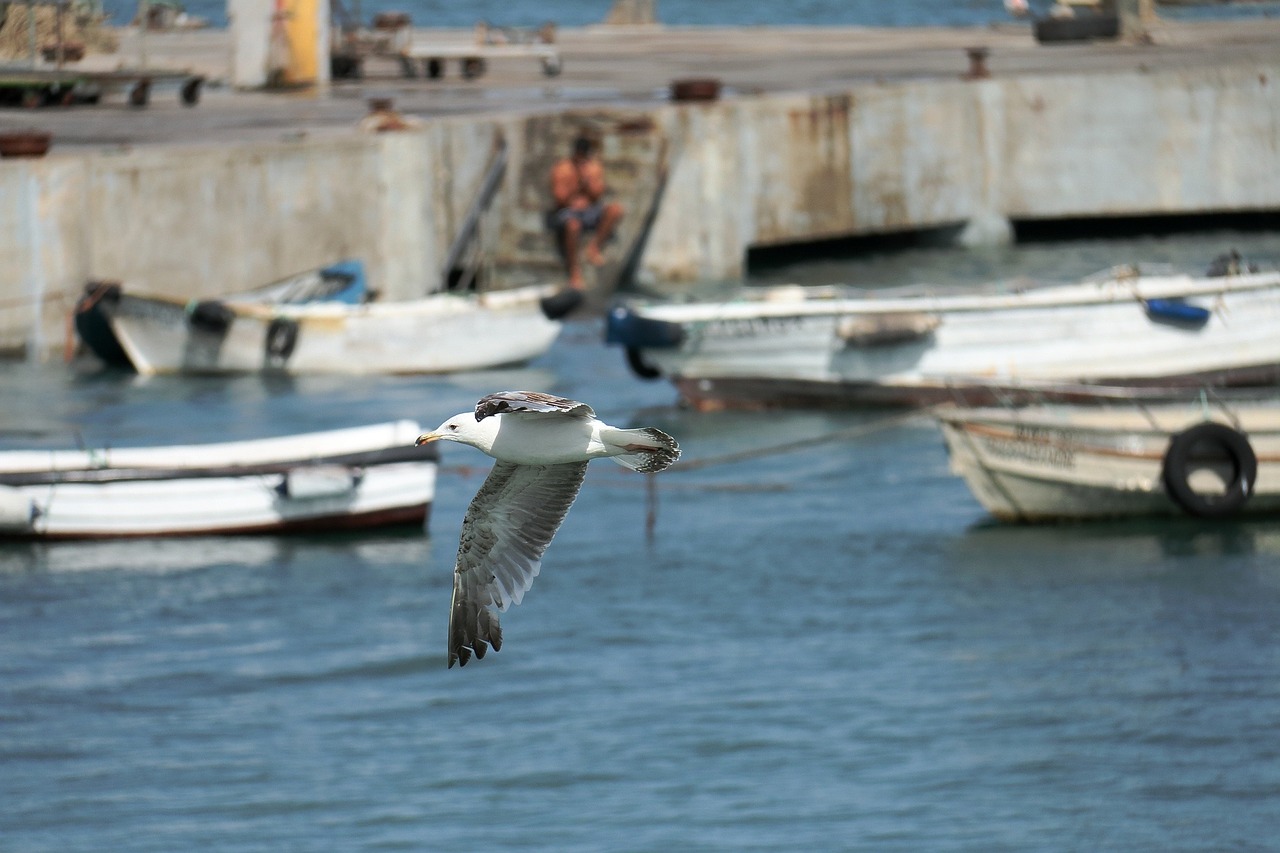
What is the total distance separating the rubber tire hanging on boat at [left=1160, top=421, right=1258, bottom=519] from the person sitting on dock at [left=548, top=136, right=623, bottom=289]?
12.9m

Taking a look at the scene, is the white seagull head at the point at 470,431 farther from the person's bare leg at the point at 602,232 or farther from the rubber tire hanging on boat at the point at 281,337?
the person's bare leg at the point at 602,232

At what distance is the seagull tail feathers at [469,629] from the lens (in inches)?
400

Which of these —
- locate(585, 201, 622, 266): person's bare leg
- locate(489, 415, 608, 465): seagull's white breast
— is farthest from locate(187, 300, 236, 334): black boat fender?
locate(489, 415, 608, 465): seagull's white breast

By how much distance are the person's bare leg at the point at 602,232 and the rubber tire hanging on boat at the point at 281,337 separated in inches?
262

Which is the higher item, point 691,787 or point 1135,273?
point 1135,273

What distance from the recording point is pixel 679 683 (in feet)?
58.2

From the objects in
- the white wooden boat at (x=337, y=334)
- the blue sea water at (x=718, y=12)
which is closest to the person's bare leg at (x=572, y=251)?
the white wooden boat at (x=337, y=334)

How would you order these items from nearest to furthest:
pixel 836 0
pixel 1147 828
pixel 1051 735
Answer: pixel 1147 828 < pixel 1051 735 < pixel 836 0

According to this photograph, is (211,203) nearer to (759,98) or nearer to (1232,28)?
(759,98)

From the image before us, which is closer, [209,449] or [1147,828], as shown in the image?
[1147,828]

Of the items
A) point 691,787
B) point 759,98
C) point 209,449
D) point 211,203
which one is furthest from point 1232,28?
point 691,787

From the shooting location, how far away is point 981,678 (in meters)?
18.1

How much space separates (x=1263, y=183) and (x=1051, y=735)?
24.5 meters

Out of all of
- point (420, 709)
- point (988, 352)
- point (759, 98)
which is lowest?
point (420, 709)
